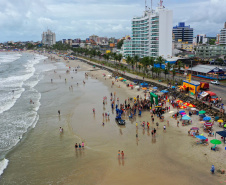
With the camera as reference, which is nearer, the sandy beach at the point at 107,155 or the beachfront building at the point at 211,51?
the sandy beach at the point at 107,155

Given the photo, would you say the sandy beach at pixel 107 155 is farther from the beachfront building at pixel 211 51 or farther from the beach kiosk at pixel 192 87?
the beachfront building at pixel 211 51

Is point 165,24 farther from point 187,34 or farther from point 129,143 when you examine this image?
point 187,34

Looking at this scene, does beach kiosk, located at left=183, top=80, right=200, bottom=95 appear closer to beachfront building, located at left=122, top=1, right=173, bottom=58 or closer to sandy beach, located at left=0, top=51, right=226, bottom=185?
sandy beach, located at left=0, top=51, right=226, bottom=185

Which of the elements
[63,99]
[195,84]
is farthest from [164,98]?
[63,99]

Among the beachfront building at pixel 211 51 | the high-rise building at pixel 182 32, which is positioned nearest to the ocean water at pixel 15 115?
the beachfront building at pixel 211 51

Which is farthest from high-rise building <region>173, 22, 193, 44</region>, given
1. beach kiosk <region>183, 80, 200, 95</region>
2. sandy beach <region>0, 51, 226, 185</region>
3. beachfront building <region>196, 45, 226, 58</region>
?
sandy beach <region>0, 51, 226, 185</region>

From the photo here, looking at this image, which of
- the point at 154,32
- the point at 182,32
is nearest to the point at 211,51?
the point at 154,32
